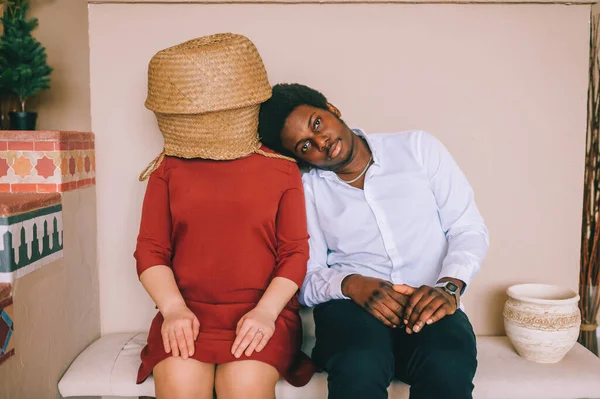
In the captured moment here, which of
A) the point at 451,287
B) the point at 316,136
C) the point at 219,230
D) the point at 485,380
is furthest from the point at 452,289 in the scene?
the point at 219,230

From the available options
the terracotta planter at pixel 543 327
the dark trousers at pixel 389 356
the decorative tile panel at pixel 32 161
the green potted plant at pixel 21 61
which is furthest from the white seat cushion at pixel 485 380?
the green potted plant at pixel 21 61

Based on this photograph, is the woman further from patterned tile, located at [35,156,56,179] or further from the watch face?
the watch face

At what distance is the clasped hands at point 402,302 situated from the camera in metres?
1.53

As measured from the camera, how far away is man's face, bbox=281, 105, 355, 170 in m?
1.70

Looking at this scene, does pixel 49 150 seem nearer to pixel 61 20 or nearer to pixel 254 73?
pixel 61 20

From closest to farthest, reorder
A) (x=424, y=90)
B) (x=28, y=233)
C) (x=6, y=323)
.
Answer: (x=6, y=323) → (x=28, y=233) → (x=424, y=90)

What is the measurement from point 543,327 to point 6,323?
1.58 m

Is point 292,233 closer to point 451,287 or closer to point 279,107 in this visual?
point 279,107

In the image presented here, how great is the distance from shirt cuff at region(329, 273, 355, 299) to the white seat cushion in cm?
24

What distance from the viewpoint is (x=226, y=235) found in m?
1.70

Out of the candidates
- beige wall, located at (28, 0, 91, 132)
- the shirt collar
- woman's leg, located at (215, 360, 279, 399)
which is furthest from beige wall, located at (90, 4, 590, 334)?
woman's leg, located at (215, 360, 279, 399)

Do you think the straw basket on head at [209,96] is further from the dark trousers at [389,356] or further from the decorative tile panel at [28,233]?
the dark trousers at [389,356]

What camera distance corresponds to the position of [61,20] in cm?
194

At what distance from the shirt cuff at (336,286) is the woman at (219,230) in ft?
0.32
